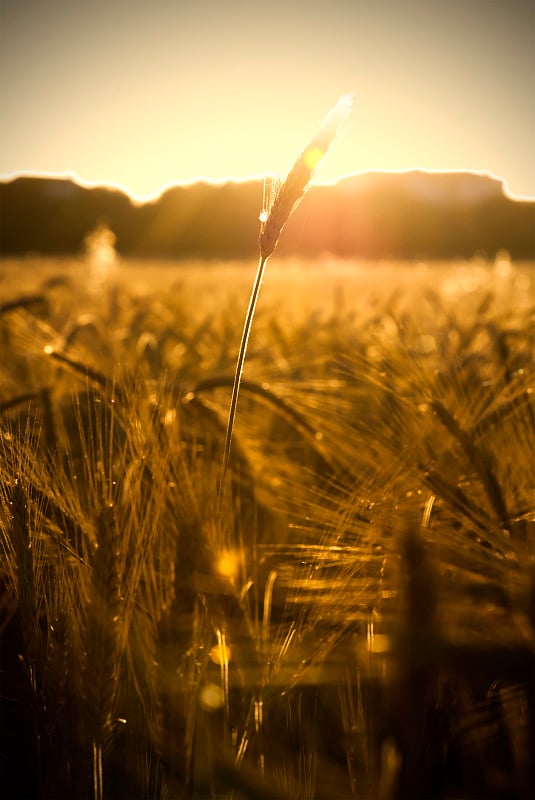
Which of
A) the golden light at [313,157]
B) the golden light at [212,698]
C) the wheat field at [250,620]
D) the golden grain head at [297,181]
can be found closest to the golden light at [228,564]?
the wheat field at [250,620]

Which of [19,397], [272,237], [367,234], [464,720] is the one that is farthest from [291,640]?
[367,234]

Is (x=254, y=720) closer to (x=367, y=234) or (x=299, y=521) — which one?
(x=299, y=521)

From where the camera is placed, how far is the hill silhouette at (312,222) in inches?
1098

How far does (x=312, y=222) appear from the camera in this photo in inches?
998

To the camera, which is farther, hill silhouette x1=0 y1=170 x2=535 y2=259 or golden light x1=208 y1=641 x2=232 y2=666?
hill silhouette x1=0 y1=170 x2=535 y2=259

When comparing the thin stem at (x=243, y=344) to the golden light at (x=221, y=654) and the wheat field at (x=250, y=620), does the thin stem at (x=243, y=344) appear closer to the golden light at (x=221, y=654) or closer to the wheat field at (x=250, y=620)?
the wheat field at (x=250, y=620)

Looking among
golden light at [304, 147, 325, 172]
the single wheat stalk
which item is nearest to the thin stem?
the single wheat stalk

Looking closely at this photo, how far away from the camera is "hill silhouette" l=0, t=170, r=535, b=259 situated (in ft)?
91.5

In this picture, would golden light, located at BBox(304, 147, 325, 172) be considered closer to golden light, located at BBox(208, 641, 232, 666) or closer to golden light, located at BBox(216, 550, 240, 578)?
golden light, located at BBox(216, 550, 240, 578)

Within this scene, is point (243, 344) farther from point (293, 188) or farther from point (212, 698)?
point (212, 698)

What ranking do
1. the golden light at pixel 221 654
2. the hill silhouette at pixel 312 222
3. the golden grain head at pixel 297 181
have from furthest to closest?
1. the hill silhouette at pixel 312 222
2. the golden light at pixel 221 654
3. the golden grain head at pixel 297 181

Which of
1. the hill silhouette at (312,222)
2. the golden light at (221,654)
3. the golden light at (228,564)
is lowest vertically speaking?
the golden light at (221,654)

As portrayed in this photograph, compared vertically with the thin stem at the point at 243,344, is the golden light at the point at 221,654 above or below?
below

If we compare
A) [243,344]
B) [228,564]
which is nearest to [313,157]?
[243,344]
